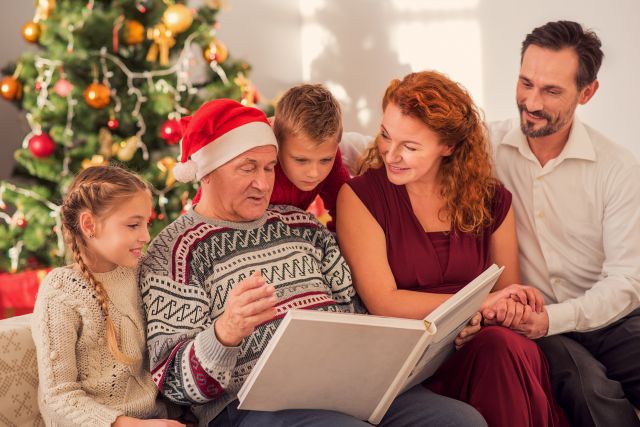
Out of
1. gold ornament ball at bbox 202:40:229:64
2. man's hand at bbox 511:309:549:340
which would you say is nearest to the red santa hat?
man's hand at bbox 511:309:549:340

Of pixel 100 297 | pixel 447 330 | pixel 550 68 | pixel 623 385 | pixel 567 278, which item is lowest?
pixel 623 385

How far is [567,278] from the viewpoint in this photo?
7.25 feet

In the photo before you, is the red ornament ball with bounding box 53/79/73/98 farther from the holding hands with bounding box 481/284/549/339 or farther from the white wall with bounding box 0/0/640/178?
the holding hands with bounding box 481/284/549/339

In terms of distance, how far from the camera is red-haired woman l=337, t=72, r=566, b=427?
69.8 inches

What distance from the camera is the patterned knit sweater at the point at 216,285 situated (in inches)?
57.6

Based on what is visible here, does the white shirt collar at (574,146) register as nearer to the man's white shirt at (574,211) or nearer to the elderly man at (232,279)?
the man's white shirt at (574,211)

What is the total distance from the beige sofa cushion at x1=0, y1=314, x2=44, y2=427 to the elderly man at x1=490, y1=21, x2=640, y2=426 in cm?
132

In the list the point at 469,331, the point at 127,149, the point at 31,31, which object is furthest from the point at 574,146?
the point at 31,31

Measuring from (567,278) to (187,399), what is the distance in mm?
1229

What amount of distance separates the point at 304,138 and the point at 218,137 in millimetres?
208

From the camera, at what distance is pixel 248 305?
1.33m

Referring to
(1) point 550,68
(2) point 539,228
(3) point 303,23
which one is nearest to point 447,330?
(2) point 539,228

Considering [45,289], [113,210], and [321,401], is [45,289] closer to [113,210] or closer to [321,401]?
[113,210]

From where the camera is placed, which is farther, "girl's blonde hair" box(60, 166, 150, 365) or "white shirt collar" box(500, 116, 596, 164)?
"white shirt collar" box(500, 116, 596, 164)
